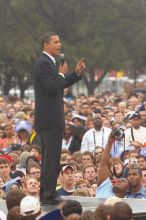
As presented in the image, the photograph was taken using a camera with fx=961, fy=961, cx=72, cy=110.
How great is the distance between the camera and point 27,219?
9.23 m

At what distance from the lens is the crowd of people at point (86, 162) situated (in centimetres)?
1164

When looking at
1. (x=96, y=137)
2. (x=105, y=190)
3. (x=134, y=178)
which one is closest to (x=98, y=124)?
(x=96, y=137)

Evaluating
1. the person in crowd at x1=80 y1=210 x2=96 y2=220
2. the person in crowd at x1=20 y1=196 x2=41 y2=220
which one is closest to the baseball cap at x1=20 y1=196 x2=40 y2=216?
the person in crowd at x1=20 y1=196 x2=41 y2=220

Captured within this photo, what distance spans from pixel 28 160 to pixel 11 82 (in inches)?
1508

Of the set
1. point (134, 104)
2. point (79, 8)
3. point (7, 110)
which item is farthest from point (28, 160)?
point (79, 8)

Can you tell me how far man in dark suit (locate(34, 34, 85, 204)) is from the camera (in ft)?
35.0

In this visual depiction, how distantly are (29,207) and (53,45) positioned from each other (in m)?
2.23

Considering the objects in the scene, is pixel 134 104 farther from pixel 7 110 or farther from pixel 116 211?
pixel 116 211

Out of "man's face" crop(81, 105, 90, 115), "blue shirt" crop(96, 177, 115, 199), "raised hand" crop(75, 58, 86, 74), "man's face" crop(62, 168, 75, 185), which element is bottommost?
"blue shirt" crop(96, 177, 115, 199)

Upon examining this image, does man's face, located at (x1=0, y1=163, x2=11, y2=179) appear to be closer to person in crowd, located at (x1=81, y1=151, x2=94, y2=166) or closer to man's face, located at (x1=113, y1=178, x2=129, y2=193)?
person in crowd, located at (x1=81, y1=151, x2=94, y2=166)

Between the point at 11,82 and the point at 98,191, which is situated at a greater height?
the point at 11,82

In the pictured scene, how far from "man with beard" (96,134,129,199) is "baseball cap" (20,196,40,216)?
231cm

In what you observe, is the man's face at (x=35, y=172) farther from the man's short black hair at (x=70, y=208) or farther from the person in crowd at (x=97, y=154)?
the man's short black hair at (x=70, y=208)

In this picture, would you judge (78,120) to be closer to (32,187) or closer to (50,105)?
(32,187)
